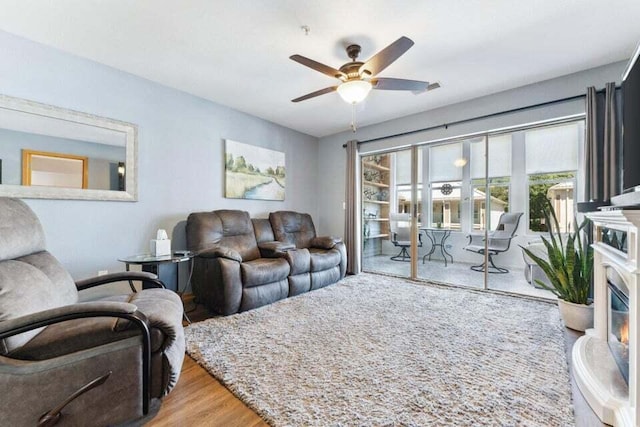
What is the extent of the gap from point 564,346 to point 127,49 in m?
4.38

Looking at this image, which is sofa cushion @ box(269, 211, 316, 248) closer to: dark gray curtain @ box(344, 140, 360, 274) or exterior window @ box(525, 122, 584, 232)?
dark gray curtain @ box(344, 140, 360, 274)

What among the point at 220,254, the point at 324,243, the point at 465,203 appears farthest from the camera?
the point at 465,203

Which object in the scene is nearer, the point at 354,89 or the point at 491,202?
the point at 354,89

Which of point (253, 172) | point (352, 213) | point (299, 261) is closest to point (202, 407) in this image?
point (299, 261)

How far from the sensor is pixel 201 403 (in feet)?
4.91

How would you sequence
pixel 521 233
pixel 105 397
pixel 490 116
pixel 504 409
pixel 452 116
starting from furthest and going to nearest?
pixel 521 233, pixel 452 116, pixel 490 116, pixel 504 409, pixel 105 397

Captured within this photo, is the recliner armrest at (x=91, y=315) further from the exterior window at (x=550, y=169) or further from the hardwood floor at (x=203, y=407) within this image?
the exterior window at (x=550, y=169)

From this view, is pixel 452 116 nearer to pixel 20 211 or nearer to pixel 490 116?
pixel 490 116

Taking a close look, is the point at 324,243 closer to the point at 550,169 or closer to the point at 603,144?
the point at 603,144

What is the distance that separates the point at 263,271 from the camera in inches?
117

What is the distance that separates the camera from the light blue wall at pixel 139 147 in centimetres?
243

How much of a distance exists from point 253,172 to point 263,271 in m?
1.78

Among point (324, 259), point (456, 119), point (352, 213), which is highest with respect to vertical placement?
point (456, 119)

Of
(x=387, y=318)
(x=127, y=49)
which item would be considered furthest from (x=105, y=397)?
(x=127, y=49)
